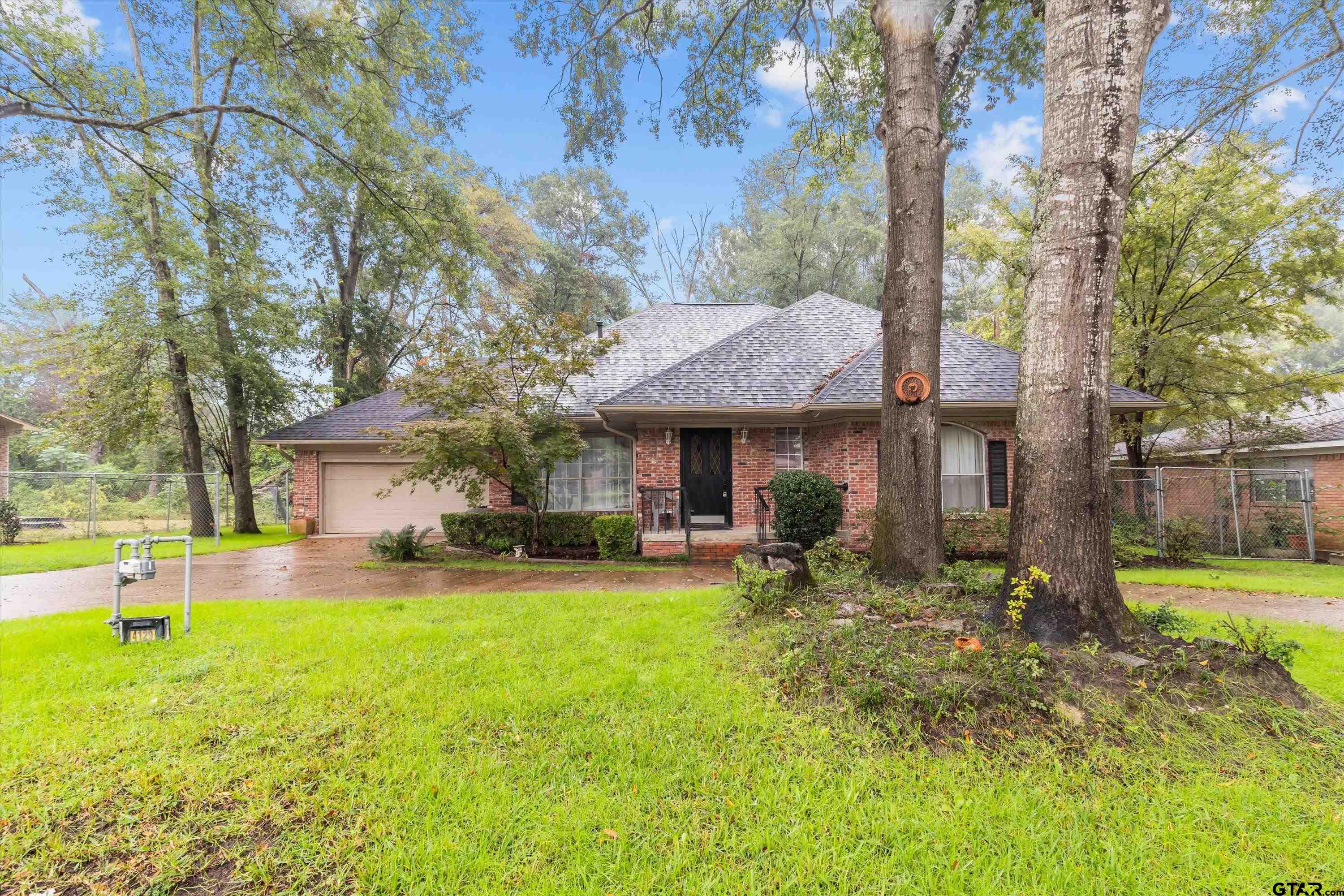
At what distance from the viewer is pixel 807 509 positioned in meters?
8.50

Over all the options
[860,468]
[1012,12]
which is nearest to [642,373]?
[860,468]

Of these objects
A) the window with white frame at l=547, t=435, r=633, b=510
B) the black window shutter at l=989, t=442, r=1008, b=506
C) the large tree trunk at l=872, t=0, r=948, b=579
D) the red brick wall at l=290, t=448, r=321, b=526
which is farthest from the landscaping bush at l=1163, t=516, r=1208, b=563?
the red brick wall at l=290, t=448, r=321, b=526

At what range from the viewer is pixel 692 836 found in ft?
6.33

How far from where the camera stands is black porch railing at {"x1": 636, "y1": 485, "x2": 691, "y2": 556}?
32.9ft

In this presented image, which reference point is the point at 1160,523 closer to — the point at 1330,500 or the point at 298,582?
the point at 1330,500

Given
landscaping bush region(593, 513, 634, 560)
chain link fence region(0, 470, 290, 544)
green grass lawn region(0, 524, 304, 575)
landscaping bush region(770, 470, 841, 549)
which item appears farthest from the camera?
chain link fence region(0, 470, 290, 544)

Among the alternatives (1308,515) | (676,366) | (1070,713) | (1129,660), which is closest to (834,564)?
(1129,660)

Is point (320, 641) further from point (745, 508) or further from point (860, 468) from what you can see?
point (860, 468)

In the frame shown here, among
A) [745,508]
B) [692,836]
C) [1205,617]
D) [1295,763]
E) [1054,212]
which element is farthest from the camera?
[745,508]

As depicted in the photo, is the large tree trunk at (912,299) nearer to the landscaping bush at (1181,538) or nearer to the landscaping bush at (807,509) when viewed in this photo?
the landscaping bush at (807,509)

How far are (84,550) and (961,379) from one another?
1719 cm

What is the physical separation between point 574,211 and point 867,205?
14261 millimetres

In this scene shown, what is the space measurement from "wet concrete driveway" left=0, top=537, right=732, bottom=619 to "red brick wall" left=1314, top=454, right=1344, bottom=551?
44.6 ft

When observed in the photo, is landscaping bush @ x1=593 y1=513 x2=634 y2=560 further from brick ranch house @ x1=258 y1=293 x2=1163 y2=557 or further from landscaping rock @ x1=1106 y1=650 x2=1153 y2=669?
landscaping rock @ x1=1106 y1=650 x2=1153 y2=669
